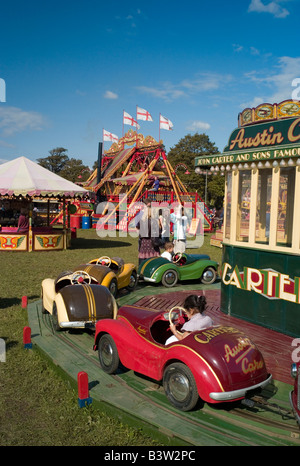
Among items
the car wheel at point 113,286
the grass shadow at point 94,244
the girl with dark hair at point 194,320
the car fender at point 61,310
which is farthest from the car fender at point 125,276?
the grass shadow at point 94,244

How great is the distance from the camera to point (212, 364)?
3643 millimetres

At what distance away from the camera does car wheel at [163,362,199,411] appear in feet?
12.2

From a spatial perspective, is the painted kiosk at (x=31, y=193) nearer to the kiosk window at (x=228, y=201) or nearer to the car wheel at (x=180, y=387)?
the kiosk window at (x=228, y=201)

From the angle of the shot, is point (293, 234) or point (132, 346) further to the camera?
point (293, 234)

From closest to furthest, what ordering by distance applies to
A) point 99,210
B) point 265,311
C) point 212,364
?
1. point 212,364
2. point 265,311
3. point 99,210

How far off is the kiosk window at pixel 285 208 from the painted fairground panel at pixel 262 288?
30 centimetres

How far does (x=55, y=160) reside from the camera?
9450 centimetres

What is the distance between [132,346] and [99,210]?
81.8ft

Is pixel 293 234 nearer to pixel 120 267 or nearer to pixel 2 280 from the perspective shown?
pixel 120 267

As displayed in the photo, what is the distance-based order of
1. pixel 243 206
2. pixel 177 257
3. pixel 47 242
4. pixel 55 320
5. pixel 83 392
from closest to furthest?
pixel 83 392, pixel 55 320, pixel 243 206, pixel 177 257, pixel 47 242

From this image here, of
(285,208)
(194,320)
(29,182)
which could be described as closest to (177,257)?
(285,208)

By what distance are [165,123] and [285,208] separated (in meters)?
28.8

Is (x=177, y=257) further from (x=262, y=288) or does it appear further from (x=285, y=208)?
(x=285, y=208)
